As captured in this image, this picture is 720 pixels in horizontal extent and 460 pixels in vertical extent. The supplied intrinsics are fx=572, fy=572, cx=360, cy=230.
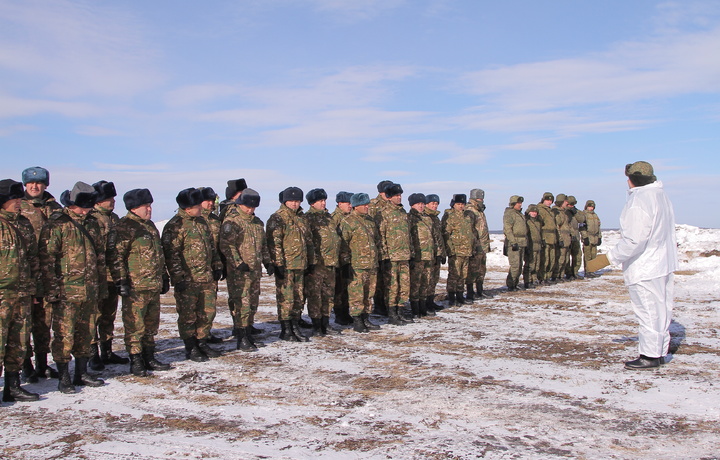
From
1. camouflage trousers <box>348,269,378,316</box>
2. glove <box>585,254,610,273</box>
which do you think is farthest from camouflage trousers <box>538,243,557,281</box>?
camouflage trousers <box>348,269,378,316</box>

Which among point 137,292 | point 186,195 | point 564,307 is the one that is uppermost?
point 186,195

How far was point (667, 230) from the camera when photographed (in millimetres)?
6207

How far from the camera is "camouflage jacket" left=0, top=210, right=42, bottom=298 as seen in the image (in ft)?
17.0

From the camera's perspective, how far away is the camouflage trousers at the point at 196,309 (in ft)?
22.5

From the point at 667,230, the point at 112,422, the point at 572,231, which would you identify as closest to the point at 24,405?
the point at 112,422

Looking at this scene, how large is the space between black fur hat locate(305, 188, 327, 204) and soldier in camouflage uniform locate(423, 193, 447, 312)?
8.83 feet

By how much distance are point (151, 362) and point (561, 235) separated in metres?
12.1

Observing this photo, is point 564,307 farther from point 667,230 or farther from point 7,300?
point 7,300

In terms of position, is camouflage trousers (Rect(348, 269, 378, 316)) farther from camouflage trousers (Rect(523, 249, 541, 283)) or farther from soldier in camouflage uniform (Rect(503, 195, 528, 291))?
camouflage trousers (Rect(523, 249, 541, 283))

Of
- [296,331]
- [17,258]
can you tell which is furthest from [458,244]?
[17,258]

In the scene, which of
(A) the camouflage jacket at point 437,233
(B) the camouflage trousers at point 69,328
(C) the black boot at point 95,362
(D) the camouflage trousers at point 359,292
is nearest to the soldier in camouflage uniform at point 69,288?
(B) the camouflage trousers at point 69,328

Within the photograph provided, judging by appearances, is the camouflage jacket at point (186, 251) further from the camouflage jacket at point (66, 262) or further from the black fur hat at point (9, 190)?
the black fur hat at point (9, 190)

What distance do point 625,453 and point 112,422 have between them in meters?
3.98

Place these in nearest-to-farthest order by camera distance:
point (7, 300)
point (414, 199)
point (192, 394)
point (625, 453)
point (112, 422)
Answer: point (625, 453) → point (112, 422) → point (7, 300) → point (192, 394) → point (414, 199)
